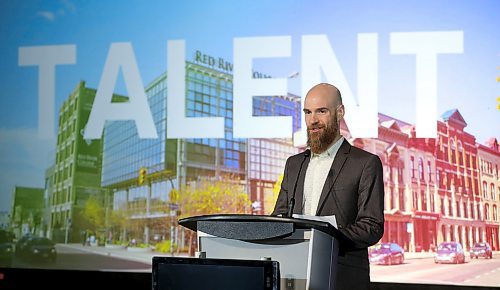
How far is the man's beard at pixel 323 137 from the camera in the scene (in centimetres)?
190

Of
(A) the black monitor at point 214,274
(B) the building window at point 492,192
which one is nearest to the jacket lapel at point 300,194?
(A) the black monitor at point 214,274

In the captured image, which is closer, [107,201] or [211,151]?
Answer: [211,151]

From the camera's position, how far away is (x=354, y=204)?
183cm

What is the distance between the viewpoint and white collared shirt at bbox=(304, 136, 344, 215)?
1914 mm

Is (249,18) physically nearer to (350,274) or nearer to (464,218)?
(464,218)

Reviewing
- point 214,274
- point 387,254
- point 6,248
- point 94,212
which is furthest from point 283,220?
point 6,248

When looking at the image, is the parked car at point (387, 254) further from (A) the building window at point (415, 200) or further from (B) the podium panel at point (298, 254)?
(B) the podium panel at point (298, 254)

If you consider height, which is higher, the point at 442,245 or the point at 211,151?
the point at 211,151

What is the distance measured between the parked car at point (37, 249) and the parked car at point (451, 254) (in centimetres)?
308

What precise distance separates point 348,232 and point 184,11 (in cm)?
362

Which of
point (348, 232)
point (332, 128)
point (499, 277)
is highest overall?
point (332, 128)

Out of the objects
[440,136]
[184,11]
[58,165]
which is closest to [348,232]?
[440,136]

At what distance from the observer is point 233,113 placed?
4730mm

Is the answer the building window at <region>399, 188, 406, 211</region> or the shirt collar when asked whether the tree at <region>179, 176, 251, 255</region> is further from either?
the shirt collar
